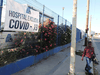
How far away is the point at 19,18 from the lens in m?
4.02

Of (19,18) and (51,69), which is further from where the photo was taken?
(51,69)

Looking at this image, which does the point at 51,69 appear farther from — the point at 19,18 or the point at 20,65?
the point at 19,18

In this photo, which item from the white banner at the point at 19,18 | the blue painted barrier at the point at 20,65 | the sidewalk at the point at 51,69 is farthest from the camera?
the sidewalk at the point at 51,69

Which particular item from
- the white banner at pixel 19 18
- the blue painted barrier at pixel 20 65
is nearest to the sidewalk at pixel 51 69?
the blue painted barrier at pixel 20 65

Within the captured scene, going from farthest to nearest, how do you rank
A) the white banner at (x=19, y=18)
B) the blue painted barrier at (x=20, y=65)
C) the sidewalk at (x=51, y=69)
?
1. the sidewalk at (x=51, y=69)
2. the white banner at (x=19, y=18)
3. the blue painted barrier at (x=20, y=65)

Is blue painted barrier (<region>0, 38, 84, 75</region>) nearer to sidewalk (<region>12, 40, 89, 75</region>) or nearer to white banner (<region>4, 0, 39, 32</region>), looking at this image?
sidewalk (<region>12, 40, 89, 75</region>)

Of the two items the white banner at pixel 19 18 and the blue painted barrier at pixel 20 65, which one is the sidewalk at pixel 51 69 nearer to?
the blue painted barrier at pixel 20 65

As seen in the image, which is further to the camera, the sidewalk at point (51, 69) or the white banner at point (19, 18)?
the sidewalk at point (51, 69)

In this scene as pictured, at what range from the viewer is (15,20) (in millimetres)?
3832

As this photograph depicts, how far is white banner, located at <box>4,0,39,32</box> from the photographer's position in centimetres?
355

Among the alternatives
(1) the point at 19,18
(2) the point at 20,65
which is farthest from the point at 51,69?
(1) the point at 19,18

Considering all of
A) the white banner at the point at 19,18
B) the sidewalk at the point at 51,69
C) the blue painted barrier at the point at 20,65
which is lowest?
the sidewalk at the point at 51,69

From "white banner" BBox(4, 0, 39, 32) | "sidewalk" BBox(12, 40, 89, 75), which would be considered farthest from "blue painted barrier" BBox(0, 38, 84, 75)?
"white banner" BBox(4, 0, 39, 32)

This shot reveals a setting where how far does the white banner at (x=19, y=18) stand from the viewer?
3.55 metres
